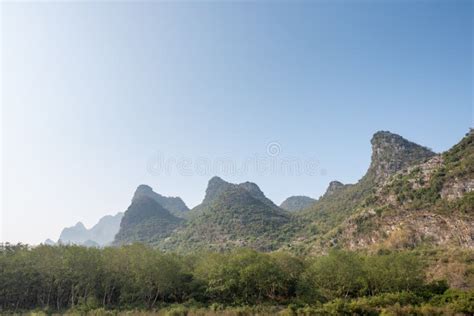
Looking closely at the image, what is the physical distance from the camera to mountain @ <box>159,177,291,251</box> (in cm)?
11525

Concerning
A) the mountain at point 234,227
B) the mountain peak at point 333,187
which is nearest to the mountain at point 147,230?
the mountain at point 234,227

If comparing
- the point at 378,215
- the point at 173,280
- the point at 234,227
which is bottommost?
the point at 173,280

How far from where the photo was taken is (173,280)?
1591 inches

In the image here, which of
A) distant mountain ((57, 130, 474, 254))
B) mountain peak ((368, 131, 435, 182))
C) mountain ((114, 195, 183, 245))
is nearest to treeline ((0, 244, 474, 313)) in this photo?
distant mountain ((57, 130, 474, 254))

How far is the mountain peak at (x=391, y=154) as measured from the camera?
124 m

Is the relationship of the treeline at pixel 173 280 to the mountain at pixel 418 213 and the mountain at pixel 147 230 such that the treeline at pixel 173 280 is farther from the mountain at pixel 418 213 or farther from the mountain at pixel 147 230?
the mountain at pixel 147 230

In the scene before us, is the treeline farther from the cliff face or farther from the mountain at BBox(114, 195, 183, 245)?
the mountain at BBox(114, 195, 183, 245)

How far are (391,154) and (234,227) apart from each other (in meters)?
68.7

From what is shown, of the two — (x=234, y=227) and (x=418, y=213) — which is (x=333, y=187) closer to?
(x=234, y=227)

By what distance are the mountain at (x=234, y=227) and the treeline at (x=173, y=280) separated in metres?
63.8

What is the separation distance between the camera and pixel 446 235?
6319cm

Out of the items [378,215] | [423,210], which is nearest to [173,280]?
[423,210]

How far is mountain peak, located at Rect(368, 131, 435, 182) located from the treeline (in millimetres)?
94038

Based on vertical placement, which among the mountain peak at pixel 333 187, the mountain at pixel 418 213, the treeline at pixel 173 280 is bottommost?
the treeline at pixel 173 280
